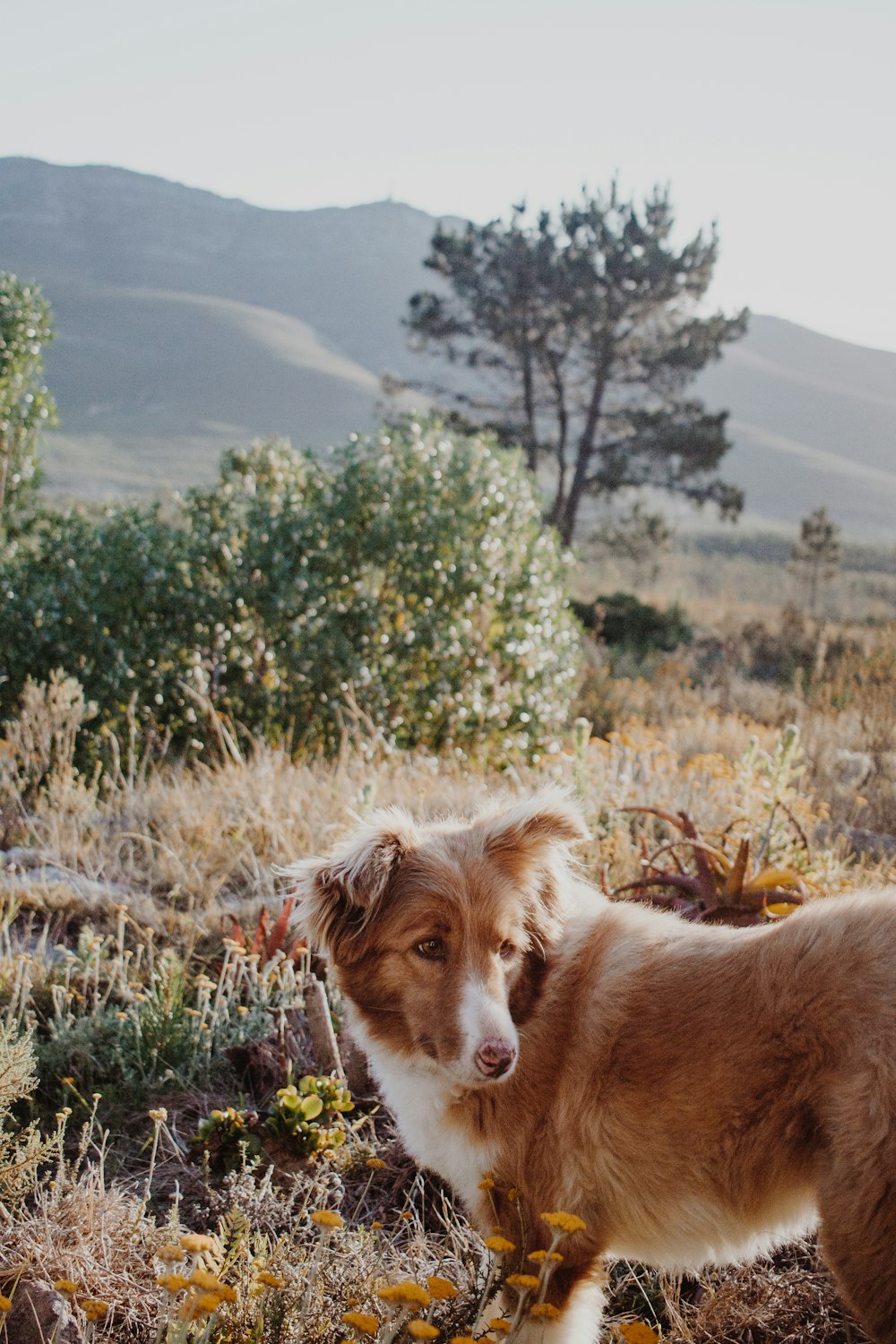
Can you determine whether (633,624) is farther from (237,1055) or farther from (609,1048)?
(609,1048)

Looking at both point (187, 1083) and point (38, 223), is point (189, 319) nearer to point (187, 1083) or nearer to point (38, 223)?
point (38, 223)

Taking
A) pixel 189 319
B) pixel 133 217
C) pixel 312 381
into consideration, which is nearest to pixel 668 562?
pixel 312 381

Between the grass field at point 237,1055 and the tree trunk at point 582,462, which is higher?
the tree trunk at point 582,462

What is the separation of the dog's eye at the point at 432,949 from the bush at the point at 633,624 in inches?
626

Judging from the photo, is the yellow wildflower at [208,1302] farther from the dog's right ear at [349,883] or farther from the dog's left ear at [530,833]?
the dog's left ear at [530,833]

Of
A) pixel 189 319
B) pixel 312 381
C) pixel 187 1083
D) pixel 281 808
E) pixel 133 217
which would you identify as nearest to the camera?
pixel 187 1083

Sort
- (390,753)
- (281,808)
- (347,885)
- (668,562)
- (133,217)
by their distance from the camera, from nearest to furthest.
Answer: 1. (347,885)
2. (281,808)
3. (390,753)
4. (668,562)
5. (133,217)

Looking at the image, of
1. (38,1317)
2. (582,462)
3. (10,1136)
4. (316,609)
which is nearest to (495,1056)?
(38,1317)

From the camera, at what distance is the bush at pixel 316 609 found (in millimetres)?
7770

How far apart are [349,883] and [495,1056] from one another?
1.98 ft

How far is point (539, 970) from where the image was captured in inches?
110

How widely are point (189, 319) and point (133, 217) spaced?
52.9m

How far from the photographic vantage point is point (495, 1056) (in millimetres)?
2422

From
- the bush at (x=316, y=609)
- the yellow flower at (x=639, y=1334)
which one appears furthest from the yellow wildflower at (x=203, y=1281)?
the bush at (x=316, y=609)
